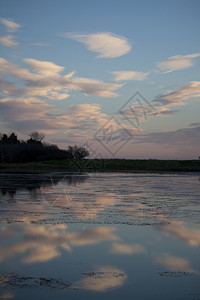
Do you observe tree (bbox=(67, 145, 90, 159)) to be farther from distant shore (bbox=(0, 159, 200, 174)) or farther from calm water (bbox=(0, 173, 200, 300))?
calm water (bbox=(0, 173, 200, 300))

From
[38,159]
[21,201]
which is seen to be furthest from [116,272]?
[38,159]

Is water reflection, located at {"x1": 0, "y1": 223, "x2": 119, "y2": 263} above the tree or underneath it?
underneath

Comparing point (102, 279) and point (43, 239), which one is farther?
point (43, 239)

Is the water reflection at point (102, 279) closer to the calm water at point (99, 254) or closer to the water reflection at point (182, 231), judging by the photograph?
the calm water at point (99, 254)

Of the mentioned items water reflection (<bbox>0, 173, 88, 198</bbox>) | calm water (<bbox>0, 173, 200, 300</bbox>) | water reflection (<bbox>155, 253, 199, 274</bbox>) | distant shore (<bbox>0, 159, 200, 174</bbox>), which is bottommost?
water reflection (<bbox>155, 253, 199, 274</bbox>)

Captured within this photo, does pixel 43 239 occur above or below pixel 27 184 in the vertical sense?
below

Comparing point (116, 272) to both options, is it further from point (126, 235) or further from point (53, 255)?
point (126, 235)

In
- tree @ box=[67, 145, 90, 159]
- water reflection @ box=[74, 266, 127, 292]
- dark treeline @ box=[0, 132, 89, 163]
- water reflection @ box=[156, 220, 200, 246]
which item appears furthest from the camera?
tree @ box=[67, 145, 90, 159]

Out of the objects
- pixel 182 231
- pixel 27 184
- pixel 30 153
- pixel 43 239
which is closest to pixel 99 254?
pixel 43 239

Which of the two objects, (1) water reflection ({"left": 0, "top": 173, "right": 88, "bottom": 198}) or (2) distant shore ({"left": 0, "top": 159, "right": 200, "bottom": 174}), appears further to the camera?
(2) distant shore ({"left": 0, "top": 159, "right": 200, "bottom": 174})

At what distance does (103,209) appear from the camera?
49.8 feet

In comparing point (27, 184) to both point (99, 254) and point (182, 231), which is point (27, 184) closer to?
point (182, 231)

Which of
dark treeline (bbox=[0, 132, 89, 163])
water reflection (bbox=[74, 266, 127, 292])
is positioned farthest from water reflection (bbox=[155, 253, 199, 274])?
dark treeline (bbox=[0, 132, 89, 163])

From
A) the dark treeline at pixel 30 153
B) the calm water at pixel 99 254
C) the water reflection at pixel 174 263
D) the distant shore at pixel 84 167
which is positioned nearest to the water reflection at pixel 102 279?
the calm water at pixel 99 254
